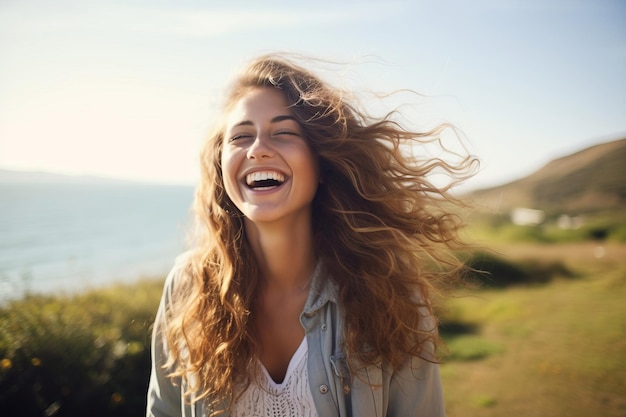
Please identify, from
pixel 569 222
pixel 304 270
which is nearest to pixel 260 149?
pixel 304 270

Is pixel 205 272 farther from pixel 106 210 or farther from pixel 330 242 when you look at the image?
pixel 106 210

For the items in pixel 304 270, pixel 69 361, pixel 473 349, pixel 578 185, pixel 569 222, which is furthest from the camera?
pixel 569 222

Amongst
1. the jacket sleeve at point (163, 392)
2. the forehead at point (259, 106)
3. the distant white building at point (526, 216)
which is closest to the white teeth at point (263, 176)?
the forehead at point (259, 106)

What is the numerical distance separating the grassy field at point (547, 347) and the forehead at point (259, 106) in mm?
1865

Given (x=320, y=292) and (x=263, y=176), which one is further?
(x=320, y=292)

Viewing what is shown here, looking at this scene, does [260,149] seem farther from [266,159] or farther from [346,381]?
[346,381]

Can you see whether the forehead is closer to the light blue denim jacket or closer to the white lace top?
the light blue denim jacket

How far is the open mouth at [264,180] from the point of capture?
2168mm

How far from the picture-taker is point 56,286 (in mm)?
4711

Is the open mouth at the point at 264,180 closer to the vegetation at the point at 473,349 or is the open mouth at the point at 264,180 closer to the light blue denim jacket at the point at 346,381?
the light blue denim jacket at the point at 346,381

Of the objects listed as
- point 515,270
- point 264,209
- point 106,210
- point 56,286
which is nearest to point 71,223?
point 106,210

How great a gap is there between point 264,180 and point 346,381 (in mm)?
1179

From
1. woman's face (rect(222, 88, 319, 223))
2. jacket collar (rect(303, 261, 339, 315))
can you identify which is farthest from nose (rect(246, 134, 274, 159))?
jacket collar (rect(303, 261, 339, 315))

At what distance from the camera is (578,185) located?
802 cm
